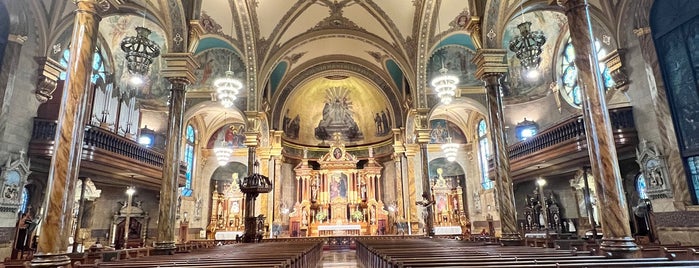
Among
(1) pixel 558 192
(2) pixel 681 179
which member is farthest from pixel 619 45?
(1) pixel 558 192

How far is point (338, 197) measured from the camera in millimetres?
23781

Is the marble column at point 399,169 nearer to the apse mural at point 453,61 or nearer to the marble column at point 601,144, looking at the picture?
the apse mural at point 453,61

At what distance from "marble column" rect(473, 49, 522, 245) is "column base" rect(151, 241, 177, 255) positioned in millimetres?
7708

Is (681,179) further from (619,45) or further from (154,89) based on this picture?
(154,89)

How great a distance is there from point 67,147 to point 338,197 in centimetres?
1916

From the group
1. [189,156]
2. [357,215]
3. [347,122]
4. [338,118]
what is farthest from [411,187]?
[189,156]

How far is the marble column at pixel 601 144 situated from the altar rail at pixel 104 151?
12252 mm

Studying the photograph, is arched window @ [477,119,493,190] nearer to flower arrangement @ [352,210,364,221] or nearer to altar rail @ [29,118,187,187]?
flower arrangement @ [352,210,364,221]

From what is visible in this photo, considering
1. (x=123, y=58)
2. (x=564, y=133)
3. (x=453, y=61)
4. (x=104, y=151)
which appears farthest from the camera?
(x=453, y=61)

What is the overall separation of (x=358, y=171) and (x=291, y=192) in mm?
4540

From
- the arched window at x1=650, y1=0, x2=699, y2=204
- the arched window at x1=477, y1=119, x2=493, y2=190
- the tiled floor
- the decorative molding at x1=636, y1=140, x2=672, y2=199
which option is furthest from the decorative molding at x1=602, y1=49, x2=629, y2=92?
the arched window at x1=477, y1=119, x2=493, y2=190

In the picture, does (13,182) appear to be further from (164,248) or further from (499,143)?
(499,143)

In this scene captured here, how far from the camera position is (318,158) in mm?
25219

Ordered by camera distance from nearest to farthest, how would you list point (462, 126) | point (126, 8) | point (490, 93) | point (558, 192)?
point (490, 93) → point (126, 8) → point (558, 192) → point (462, 126)
